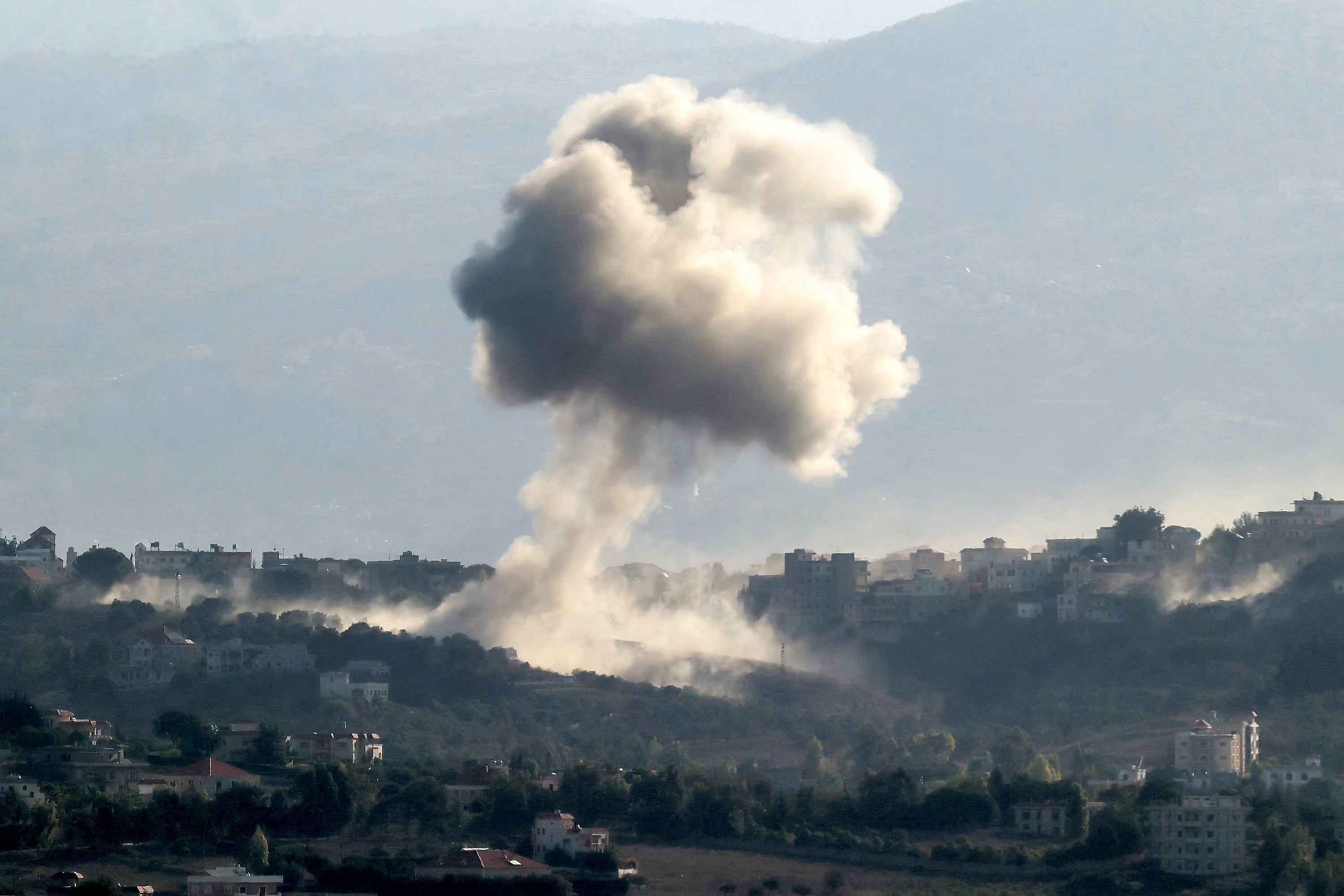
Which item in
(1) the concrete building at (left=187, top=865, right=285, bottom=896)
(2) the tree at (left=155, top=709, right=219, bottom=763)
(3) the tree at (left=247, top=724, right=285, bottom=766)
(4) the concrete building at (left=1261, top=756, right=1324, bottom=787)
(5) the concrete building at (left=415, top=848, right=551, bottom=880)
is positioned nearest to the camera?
(1) the concrete building at (left=187, top=865, right=285, bottom=896)

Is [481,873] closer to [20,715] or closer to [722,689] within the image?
[20,715]

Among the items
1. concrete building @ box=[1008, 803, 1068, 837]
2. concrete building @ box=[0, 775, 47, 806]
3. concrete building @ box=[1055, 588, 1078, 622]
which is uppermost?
concrete building @ box=[1055, 588, 1078, 622]

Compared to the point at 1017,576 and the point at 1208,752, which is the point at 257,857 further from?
the point at 1017,576

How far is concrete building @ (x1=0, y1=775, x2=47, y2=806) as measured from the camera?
101 meters

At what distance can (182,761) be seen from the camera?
373 ft

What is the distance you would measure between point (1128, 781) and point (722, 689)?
3175 centimetres

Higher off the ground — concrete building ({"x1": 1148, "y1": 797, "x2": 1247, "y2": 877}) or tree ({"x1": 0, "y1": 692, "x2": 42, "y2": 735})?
tree ({"x1": 0, "y1": 692, "x2": 42, "y2": 735})

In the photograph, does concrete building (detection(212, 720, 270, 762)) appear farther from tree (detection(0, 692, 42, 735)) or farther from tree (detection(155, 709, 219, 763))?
tree (detection(0, 692, 42, 735))

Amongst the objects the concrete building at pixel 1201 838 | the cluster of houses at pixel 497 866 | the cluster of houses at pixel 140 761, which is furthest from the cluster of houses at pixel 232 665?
the concrete building at pixel 1201 838

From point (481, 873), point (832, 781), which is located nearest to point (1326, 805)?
point (832, 781)

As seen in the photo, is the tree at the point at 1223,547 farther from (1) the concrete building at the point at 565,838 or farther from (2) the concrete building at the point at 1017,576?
(1) the concrete building at the point at 565,838

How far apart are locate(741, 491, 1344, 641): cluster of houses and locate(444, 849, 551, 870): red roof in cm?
5789

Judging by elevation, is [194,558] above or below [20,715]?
above

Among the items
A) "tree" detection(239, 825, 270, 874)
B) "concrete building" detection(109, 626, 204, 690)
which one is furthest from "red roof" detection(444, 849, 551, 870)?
"concrete building" detection(109, 626, 204, 690)
